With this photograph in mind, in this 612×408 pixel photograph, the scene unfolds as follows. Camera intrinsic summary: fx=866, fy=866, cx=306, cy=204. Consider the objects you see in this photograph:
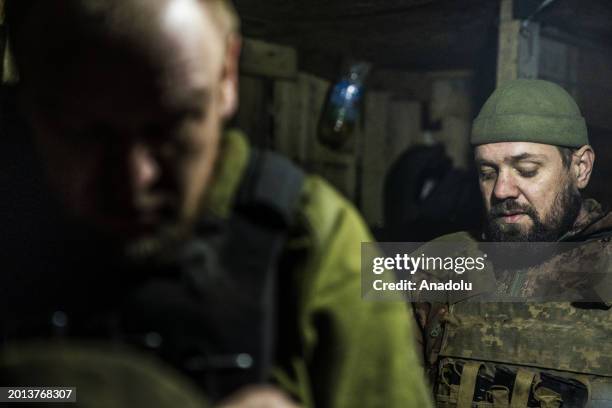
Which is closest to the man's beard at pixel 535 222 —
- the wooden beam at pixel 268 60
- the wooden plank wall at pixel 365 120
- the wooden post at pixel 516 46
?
the wooden post at pixel 516 46

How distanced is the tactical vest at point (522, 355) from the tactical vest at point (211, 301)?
2.83 metres

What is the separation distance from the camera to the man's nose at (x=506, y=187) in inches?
160

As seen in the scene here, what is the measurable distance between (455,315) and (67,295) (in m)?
3.09

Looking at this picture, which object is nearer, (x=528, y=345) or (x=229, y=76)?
(x=229, y=76)

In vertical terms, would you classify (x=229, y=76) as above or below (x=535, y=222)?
below

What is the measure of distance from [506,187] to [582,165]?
46 cm

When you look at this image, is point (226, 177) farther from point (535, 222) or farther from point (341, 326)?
point (535, 222)

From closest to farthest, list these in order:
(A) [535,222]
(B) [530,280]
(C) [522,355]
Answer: (C) [522,355], (B) [530,280], (A) [535,222]

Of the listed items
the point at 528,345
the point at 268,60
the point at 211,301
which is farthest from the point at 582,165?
the point at 211,301

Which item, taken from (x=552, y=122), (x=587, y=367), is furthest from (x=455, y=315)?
(x=552, y=122)

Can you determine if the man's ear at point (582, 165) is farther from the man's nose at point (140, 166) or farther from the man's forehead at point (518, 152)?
the man's nose at point (140, 166)

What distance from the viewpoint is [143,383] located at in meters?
0.81

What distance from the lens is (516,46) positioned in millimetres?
4336

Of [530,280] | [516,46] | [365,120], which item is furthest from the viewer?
[365,120]
